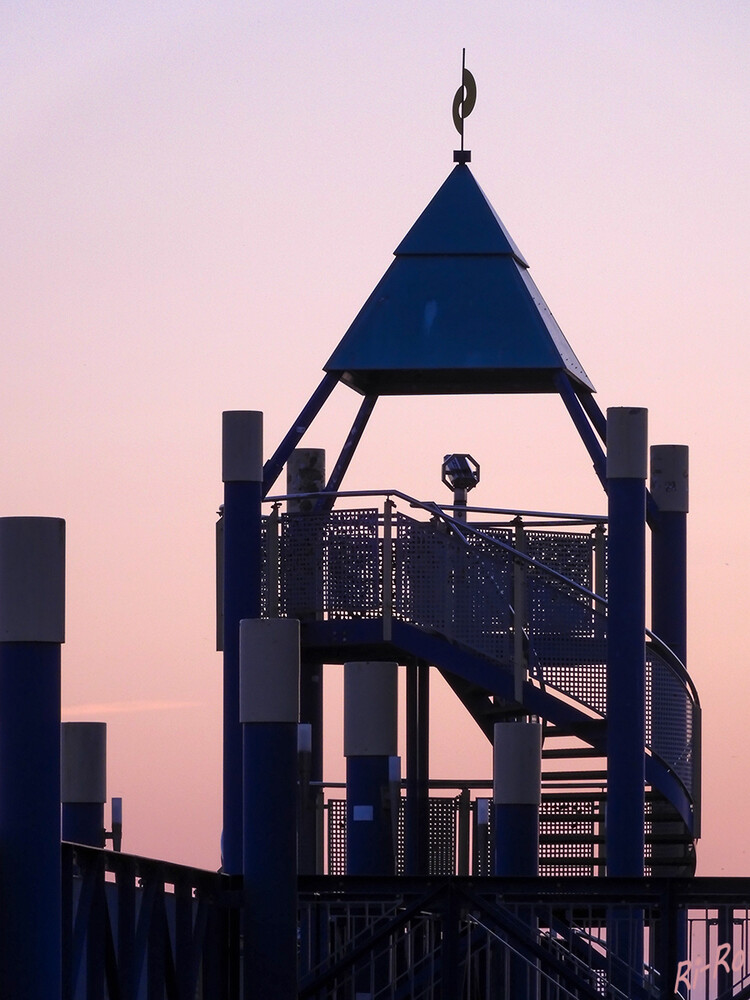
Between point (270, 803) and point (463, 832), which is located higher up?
point (270, 803)

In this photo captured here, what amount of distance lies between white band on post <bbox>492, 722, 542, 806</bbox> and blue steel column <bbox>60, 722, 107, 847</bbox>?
3.10 m

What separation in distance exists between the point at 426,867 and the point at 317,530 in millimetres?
3720

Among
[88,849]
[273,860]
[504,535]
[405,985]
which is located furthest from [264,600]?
[88,849]

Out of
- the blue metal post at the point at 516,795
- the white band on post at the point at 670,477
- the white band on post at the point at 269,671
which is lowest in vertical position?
the blue metal post at the point at 516,795

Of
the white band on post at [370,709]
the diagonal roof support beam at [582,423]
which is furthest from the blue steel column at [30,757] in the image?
the diagonal roof support beam at [582,423]

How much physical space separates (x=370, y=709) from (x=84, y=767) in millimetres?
2351

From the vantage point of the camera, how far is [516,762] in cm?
1945

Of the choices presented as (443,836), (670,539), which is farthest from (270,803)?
(670,539)

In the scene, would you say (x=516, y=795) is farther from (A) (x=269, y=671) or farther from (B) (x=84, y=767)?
(A) (x=269, y=671)

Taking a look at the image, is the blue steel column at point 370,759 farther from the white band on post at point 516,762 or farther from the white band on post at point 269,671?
the white band on post at point 269,671

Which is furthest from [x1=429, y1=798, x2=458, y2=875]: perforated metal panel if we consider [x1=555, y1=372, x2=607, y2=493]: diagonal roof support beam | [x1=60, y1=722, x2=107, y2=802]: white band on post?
[x1=60, y1=722, x2=107, y2=802]: white band on post

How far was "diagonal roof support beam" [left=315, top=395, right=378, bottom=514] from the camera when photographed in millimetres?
24531

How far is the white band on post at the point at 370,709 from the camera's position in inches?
802

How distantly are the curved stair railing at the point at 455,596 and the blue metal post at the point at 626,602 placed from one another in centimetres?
44
